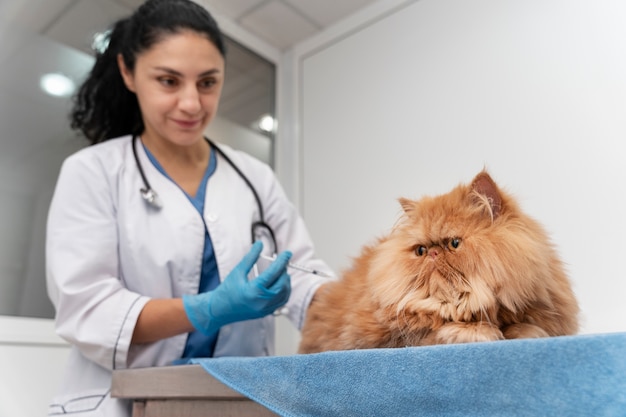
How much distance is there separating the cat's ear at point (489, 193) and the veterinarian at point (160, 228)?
0.47m

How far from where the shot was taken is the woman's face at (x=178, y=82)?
4.72ft

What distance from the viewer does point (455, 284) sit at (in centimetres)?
81

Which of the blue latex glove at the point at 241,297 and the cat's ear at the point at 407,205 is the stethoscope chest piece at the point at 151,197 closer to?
the blue latex glove at the point at 241,297

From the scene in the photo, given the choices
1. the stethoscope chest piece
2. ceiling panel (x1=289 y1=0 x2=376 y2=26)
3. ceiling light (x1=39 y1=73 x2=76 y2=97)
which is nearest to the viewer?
the stethoscope chest piece

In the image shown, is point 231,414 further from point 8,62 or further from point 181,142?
point 8,62

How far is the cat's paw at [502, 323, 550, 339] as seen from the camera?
767mm

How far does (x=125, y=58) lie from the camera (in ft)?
5.09

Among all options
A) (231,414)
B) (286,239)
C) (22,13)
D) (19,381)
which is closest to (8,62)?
(22,13)

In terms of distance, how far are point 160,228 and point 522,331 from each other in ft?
3.09

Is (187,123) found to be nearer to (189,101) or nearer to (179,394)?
(189,101)

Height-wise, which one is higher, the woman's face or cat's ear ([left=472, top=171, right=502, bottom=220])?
the woman's face

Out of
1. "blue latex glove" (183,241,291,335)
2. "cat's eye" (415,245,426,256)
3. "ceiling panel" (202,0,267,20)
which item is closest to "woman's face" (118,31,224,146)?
"blue latex glove" (183,241,291,335)

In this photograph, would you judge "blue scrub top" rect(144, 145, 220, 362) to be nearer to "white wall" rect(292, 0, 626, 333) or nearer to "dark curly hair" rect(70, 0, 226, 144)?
"dark curly hair" rect(70, 0, 226, 144)

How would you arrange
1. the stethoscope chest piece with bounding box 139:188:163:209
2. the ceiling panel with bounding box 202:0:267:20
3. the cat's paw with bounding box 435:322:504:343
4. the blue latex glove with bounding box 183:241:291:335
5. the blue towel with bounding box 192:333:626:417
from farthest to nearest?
the ceiling panel with bounding box 202:0:267:20, the stethoscope chest piece with bounding box 139:188:163:209, the blue latex glove with bounding box 183:241:291:335, the cat's paw with bounding box 435:322:504:343, the blue towel with bounding box 192:333:626:417
